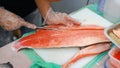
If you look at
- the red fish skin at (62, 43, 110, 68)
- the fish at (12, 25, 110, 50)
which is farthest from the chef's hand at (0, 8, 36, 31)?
the red fish skin at (62, 43, 110, 68)

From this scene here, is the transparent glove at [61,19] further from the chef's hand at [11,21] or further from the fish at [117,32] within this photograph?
the fish at [117,32]

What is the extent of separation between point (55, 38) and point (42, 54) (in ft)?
0.28

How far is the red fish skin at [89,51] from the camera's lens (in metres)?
0.77

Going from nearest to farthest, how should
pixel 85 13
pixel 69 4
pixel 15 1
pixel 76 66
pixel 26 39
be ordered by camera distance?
pixel 76 66
pixel 26 39
pixel 85 13
pixel 15 1
pixel 69 4

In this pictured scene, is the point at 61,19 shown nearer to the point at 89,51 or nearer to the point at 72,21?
the point at 72,21

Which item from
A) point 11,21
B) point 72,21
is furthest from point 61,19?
point 11,21

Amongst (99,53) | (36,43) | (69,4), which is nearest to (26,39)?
(36,43)

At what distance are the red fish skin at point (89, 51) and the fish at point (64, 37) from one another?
0.06 ft

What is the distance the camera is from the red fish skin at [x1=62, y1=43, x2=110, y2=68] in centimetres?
77

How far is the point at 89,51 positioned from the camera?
31.6 inches

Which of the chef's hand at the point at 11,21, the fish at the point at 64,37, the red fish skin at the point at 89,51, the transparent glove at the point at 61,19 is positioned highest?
the chef's hand at the point at 11,21

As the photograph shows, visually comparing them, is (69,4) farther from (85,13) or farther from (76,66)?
(76,66)

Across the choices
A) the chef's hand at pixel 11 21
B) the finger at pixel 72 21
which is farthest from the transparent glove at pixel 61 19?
the chef's hand at pixel 11 21

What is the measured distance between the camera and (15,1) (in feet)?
3.74
